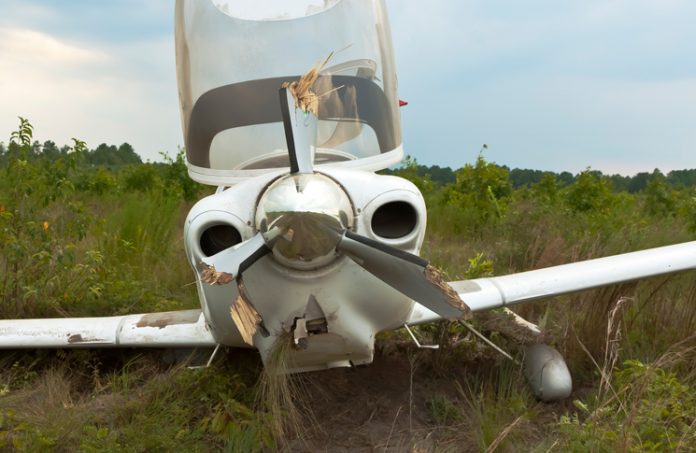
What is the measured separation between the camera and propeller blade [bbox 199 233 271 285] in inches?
122

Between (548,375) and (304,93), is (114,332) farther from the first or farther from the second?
(548,375)

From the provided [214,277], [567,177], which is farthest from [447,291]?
[567,177]

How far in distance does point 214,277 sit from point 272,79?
4.77ft

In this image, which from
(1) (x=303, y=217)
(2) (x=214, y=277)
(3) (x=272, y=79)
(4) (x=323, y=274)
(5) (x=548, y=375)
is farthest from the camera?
(5) (x=548, y=375)

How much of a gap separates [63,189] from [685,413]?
4950mm

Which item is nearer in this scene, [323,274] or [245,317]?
[245,317]

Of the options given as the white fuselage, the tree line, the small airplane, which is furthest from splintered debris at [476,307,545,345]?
the tree line

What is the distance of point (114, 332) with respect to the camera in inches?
190

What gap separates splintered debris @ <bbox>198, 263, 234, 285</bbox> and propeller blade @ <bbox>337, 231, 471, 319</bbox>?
1.68 ft

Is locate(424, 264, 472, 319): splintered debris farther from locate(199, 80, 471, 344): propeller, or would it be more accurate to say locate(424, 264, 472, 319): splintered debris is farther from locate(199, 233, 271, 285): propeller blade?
locate(199, 233, 271, 285): propeller blade

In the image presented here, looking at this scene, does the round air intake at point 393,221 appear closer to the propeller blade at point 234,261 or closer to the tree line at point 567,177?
the propeller blade at point 234,261

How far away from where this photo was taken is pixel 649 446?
327 cm

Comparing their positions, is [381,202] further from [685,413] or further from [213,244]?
[685,413]

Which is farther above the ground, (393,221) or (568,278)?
(393,221)
